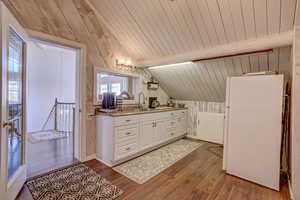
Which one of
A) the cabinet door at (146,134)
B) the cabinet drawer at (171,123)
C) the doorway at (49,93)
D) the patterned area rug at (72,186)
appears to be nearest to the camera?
the patterned area rug at (72,186)

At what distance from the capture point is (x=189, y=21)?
254 centimetres

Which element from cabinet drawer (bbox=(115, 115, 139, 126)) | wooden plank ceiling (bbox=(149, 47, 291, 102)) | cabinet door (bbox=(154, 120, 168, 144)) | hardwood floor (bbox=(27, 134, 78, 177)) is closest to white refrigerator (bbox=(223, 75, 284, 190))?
wooden plank ceiling (bbox=(149, 47, 291, 102))

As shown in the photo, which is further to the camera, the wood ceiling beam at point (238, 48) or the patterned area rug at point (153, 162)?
the patterned area rug at point (153, 162)

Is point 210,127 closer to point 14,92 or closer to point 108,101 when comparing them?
point 108,101

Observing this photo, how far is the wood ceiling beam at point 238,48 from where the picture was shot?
216cm

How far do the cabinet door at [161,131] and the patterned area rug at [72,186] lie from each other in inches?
61.8

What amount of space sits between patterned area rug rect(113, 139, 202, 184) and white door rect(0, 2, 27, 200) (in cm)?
137

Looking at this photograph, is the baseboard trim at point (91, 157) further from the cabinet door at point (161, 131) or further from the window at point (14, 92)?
the window at point (14, 92)

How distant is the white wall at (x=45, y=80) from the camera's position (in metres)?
5.03

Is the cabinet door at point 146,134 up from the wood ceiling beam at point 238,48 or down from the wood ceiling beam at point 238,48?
down

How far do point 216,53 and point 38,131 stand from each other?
19.1 feet

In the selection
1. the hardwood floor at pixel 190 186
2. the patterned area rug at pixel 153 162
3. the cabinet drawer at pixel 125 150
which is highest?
the cabinet drawer at pixel 125 150

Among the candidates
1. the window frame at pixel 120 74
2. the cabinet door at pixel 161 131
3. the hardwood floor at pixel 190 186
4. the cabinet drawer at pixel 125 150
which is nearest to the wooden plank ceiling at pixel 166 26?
the window frame at pixel 120 74

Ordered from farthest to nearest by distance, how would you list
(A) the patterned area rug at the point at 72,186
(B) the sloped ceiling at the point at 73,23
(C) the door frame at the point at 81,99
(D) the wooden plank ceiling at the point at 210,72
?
1. (C) the door frame at the point at 81,99
2. (D) the wooden plank ceiling at the point at 210,72
3. (B) the sloped ceiling at the point at 73,23
4. (A) the patterned area rug at the point at 72,186
